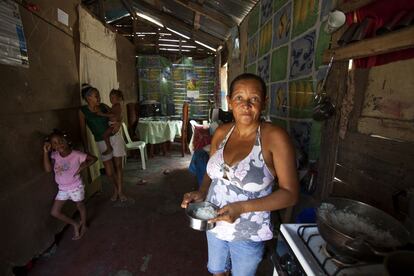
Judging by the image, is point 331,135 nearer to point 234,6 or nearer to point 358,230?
point 358,230

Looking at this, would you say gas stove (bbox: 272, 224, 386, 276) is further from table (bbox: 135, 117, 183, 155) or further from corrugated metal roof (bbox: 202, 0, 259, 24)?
table (bbox: 135, 117, 183, 155)

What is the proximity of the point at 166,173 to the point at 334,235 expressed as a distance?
3.90 m

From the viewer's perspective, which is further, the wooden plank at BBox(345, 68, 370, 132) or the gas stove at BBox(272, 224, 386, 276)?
the wooden plank at BBox(345, 68, 370, 132)

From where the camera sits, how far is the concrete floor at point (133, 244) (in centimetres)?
197

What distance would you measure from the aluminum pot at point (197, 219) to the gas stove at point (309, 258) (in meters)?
0.35

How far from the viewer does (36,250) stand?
2039 millimetres

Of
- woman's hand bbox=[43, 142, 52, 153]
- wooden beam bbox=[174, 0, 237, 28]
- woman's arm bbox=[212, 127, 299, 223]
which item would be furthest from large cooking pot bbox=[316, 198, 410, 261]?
wooden beam bbox=[174, 0, 237, 28]

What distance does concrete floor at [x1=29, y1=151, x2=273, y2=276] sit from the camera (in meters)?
1.97

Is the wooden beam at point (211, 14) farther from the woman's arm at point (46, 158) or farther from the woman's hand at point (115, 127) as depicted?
the woman's arm at point (46, 158)

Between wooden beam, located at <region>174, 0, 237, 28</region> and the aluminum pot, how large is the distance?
3.53m

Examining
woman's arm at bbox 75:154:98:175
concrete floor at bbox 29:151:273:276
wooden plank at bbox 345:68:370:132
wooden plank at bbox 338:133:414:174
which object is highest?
wooden plank at bbox 345:68:370:132

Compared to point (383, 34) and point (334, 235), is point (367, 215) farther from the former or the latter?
point (383, 34)

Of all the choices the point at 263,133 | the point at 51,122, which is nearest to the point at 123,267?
the point at 51,122

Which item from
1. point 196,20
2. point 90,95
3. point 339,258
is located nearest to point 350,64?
point 339,258
